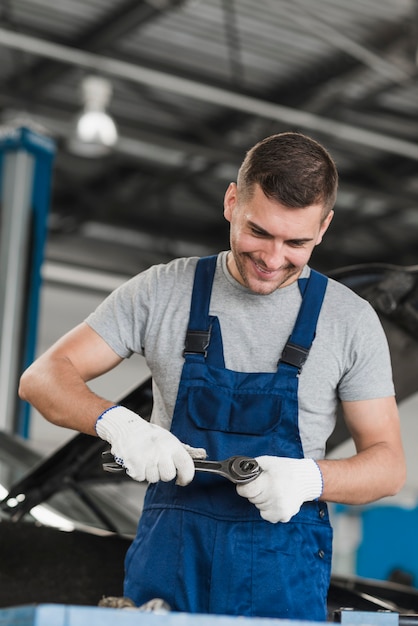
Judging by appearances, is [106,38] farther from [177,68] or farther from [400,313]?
[400,313]

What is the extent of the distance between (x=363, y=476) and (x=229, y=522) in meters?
0.27

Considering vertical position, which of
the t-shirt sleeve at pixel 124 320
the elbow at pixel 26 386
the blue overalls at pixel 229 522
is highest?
the t-shirt sleeve at pixel 124 320

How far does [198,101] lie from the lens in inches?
309

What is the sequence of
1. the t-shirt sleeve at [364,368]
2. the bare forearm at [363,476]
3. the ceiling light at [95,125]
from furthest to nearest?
the ceiling light at [95,125] < the t-shirt sleeve at [364,368] < the bare forearm at [363,476]

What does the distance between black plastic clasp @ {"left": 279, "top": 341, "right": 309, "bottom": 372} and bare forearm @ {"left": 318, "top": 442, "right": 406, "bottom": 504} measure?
197 millimetres

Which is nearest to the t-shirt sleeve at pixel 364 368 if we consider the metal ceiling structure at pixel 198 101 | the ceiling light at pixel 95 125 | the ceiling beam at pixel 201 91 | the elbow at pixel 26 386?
the elbow at pixel 26 386

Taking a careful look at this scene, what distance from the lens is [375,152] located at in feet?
28.7

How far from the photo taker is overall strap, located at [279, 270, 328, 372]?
74.1 inches

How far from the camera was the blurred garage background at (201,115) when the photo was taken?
20.2ft

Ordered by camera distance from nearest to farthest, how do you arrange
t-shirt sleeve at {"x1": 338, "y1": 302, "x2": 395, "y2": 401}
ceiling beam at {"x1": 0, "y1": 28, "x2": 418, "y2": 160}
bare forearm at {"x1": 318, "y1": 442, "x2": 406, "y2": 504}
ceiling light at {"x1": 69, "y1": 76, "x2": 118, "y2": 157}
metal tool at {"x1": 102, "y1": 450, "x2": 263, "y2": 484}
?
1. metal tool at {"x1": 102, "y1": 450, "x2": 263, "y2": 484}
2. bare forearm at {"x1": 318, "y1": 442, "x2": 406, "y2": 504}
3. t-shirt sleeve at {"x1": 338, "y1": 302, "x2": 395, "y2": 401}
4. ceiling light at {"x1": 69, "y1": 76, "x2": 118, "y2": 157}
5. ceiling beam at {"x1": 0, "y1": 28, "x2": 418, "y2": 160}

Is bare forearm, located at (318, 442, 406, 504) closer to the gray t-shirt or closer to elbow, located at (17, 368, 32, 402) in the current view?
the gray t-shirt

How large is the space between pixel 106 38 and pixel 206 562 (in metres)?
5.28

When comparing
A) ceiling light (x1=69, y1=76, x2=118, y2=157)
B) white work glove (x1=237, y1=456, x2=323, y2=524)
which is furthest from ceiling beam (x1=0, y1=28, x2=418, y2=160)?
white work glove (x1=237, y1=456, x2=323, y2=524)

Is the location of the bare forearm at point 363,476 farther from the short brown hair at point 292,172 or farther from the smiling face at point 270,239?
the short brown hair at point 292,172
